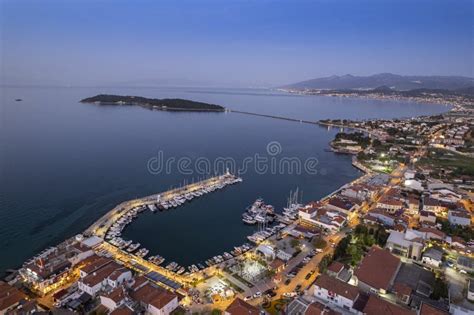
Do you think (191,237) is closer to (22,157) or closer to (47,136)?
(22,157)

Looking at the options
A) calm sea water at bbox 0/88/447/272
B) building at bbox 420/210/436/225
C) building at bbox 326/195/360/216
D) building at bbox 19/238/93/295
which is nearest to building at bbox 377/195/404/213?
Answer: building at bbox 420/210/436/225

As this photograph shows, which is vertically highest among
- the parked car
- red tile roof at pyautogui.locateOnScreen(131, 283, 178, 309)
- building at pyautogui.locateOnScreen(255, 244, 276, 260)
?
red tile roof at pyautogui.locateOnScreen(131, 283, 178, 309)

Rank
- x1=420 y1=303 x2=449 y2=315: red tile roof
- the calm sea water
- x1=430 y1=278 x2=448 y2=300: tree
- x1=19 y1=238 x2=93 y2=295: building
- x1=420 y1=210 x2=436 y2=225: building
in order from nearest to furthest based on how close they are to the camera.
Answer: x1=420 y1=303 x2=449 y2=315: red tile roof, x1=430 y1=278 x2=448 y2=300: tree, x1=19 y1=238 x2=93 y2=295: building, the calm sea water, x1=420 y1=210 x2=436 y2=225: building

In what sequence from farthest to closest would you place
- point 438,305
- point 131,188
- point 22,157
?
point 22,157 → point 131,188 → point 438,305

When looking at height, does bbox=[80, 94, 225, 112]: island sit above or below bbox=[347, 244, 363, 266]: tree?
above

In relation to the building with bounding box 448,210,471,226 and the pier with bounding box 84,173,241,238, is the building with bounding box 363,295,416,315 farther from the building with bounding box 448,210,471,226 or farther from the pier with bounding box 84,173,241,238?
the pier with bounding box 84,173,241,238

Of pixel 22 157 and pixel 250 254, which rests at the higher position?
pixel 22 157

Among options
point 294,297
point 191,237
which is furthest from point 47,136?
point 294,297

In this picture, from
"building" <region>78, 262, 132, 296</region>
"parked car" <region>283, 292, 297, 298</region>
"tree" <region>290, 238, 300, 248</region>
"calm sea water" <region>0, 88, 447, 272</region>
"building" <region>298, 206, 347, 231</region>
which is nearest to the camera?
"building" <region>78, 262, 132, 296</region>
